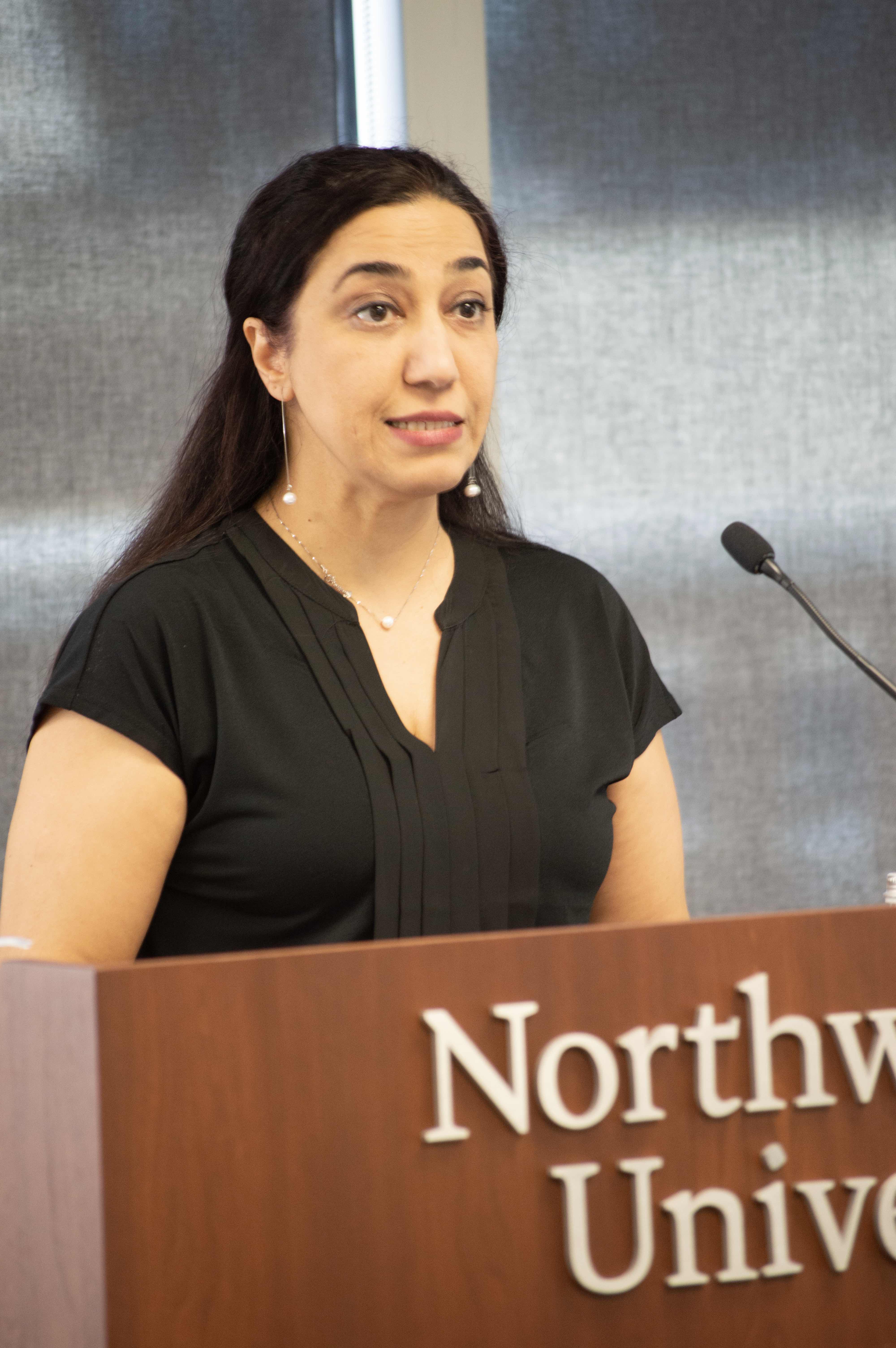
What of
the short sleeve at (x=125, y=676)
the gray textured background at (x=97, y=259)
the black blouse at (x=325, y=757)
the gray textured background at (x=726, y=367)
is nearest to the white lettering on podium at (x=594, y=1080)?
the black blouse at (x=325, y=757)

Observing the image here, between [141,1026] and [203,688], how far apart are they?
627mm

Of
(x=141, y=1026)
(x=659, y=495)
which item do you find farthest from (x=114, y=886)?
(x=659, y=495)

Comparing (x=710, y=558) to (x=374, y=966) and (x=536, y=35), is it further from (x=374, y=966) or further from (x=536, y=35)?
(x=374, y=966)

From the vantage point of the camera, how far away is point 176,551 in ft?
5.02

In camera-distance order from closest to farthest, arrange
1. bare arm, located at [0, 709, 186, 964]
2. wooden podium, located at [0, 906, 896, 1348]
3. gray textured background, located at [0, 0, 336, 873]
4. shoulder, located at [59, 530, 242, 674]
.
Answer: wooden podium, located at [0, 906, 896, 1348] → bare arm, located at [0, 709, 186, 964] → shoulder, located at [59, 530, 242, 674] → gray textured background, located at [0, 0, 336, 873]

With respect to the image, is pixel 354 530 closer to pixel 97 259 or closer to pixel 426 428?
pixel 426 428

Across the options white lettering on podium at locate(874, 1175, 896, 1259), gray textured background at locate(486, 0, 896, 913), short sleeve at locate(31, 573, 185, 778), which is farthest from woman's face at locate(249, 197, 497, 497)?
gray textured background at locate(486, 0, 896, 913)

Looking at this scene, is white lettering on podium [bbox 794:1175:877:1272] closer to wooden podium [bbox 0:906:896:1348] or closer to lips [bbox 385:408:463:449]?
wooden podium [bbox 0:906:896:1348]

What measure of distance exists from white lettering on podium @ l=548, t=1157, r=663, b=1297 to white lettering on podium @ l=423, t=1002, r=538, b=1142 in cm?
5

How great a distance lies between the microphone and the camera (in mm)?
1544

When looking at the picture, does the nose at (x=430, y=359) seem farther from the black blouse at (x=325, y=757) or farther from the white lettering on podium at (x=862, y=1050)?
the white lettering on podium at (x=862, y=1050)

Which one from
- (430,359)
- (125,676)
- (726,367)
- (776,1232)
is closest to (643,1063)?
(776,1232)

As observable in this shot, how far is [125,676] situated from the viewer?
138cm

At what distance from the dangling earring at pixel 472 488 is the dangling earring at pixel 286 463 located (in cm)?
23
